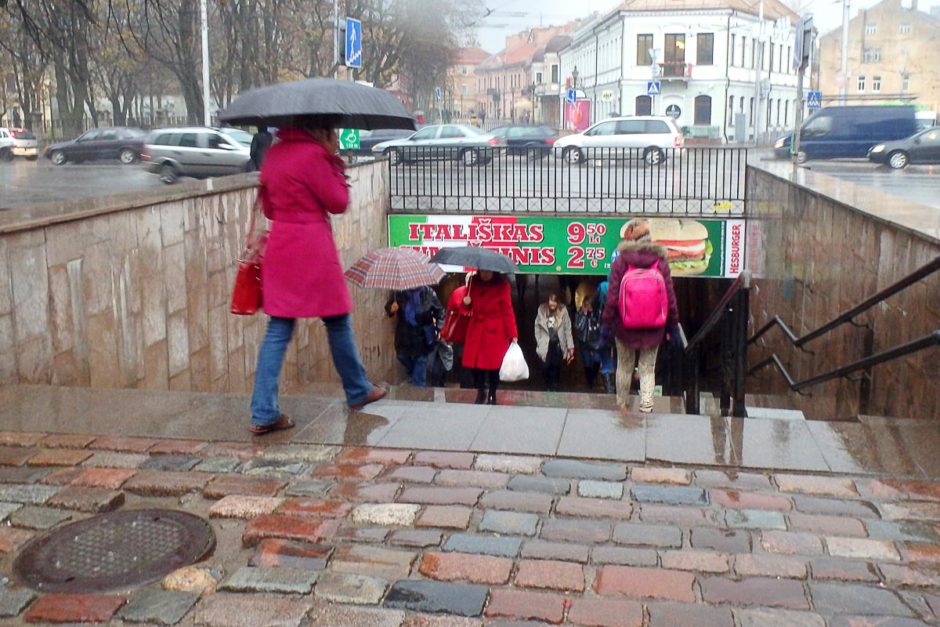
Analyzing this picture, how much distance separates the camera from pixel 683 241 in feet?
55.5

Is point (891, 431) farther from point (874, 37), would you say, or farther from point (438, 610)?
point (874, 37)

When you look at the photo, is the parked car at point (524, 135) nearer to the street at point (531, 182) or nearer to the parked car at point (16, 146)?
the street at point (531, 182)

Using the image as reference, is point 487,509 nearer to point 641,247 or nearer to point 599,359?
point 641,247

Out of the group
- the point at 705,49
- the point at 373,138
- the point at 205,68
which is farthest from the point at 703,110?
the point at 205,68

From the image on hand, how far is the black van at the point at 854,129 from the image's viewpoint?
3002cm

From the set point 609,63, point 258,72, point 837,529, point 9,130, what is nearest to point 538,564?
point 837,529

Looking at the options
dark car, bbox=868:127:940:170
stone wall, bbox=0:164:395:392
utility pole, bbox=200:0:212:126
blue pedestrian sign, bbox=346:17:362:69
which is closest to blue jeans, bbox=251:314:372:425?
stone wall, bbox=0:164:395:392

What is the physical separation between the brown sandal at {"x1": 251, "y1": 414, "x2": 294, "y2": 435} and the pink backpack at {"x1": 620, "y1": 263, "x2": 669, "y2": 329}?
10.7ft

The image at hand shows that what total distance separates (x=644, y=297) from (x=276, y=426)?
3.44 metres

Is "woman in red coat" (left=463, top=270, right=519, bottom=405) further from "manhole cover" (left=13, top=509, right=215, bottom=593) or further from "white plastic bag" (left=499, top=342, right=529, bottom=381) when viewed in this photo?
"manhole cover" (left=13, top=509, right=215, bottom=593)

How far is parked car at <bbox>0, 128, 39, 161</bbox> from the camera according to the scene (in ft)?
122

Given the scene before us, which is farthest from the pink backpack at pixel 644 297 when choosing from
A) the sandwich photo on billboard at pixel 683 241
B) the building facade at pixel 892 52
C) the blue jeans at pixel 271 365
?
the building facade at pixel 892 52

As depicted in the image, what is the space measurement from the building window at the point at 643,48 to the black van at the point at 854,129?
105ft

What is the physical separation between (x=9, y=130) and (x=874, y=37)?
61863 mm
